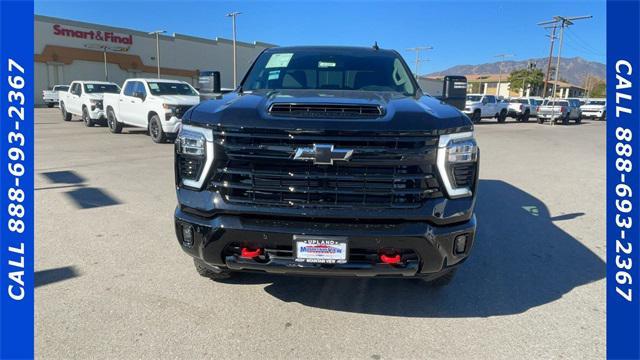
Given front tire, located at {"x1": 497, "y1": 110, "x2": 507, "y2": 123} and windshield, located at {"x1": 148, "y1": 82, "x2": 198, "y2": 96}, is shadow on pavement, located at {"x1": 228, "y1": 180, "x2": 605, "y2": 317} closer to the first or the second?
windshield, located at {"x1": 148, "y1": 82, "x2": 198, "y2": 96}

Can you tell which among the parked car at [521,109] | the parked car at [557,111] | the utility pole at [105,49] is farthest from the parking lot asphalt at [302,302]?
the utility pole at [105,49]

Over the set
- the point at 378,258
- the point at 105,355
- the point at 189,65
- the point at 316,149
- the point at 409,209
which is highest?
the point at 189,65

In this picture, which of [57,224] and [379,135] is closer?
[379,135]

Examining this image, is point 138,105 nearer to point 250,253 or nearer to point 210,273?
point 210,273

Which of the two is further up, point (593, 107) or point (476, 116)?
point (593, 107)

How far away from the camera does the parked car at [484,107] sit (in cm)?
2591

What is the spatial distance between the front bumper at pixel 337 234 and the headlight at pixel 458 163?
24 centimetres

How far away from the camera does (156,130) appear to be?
39.2 ft

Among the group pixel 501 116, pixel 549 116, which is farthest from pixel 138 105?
pixel 549 116

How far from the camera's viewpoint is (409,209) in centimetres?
259

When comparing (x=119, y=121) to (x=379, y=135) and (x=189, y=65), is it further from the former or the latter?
(x=189, y=65)

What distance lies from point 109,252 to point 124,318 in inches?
51.9

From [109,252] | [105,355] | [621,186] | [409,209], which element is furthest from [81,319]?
[621,186]

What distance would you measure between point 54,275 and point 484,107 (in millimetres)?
26813
